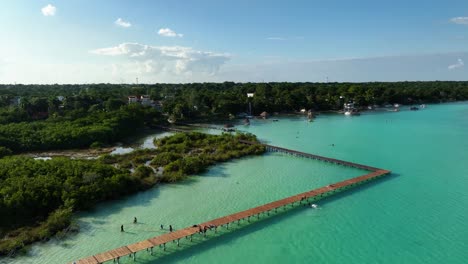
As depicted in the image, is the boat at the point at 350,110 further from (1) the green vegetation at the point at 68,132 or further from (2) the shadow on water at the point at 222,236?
(2) the shadow on water at the point at 222,236

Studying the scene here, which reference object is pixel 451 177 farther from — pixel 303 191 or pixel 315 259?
pixel 315 259

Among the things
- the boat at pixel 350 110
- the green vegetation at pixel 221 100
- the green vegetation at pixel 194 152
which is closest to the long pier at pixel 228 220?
the green vegetation at pixel 194 152

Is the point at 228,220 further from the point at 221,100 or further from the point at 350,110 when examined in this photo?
the point at 350,110

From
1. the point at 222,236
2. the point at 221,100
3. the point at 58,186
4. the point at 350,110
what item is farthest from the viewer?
the point at 350,110

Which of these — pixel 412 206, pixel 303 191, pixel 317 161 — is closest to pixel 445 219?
pixel 412 206

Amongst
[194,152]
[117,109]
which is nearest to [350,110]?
[117,109]
